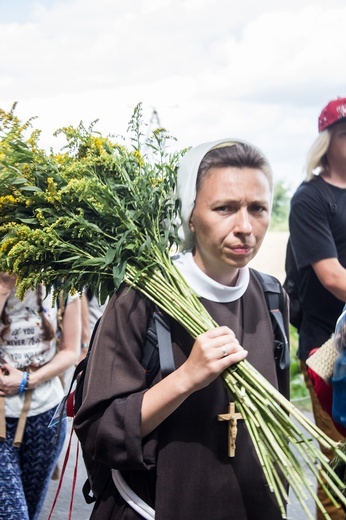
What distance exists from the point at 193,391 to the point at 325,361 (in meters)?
0.42

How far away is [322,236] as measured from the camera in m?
4.31

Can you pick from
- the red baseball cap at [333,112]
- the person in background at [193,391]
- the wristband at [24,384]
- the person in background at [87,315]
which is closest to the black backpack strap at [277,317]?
the person in background at [193,391]

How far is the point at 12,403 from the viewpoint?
3.93m

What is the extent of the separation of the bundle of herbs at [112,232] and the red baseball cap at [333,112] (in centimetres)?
187

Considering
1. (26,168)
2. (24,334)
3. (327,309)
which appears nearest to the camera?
(26,168)

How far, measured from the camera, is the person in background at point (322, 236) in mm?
4289

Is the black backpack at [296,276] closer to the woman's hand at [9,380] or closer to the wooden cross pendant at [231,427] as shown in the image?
the woman's hand at [9,380]

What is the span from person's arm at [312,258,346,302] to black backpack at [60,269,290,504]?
1.31 m

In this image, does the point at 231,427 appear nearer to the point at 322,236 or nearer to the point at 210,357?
the point at 210,357

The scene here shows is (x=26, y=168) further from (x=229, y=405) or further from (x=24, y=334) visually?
(x=24, y=334)

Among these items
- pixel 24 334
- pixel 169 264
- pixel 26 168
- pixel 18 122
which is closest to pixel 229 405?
pixel 169 264

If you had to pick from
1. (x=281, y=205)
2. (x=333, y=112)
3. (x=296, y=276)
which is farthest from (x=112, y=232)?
(x=281, y=205)

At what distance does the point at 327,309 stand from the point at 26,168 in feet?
6.85

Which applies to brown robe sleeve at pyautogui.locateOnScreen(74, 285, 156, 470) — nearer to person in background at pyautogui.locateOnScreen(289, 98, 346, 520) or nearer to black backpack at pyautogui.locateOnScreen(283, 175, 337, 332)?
person in background at pyautogui.locateOnScreen(289, 98, 346, 520)
